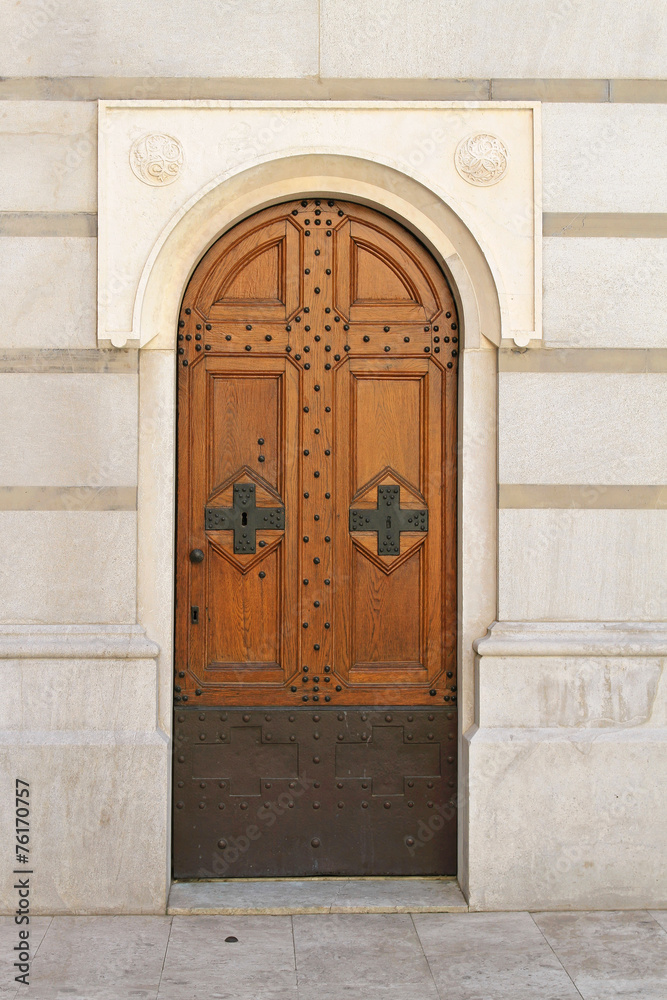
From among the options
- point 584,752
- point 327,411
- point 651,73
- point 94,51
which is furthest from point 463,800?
point 94,51

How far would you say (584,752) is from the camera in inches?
175

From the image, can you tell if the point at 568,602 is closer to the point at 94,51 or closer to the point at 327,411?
the point at 327,411

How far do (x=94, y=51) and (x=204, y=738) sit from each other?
3.46 metres

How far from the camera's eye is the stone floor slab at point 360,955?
144 inches

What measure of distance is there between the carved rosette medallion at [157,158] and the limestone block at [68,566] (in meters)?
1.65

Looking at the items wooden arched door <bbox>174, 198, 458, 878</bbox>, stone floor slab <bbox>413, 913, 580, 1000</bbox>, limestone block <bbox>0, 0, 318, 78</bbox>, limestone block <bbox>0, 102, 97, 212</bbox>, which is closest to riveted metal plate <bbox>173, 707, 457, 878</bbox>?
wooden arched door <bbox>174, 198, 458, 878</bbox>

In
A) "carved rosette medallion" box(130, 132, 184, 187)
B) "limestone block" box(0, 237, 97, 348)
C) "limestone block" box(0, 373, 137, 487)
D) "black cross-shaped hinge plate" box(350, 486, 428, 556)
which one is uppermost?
"carved rosette medallion" box(130, 132, 184, 187)

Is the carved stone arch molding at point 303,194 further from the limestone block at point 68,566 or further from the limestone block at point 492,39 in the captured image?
the limestone block at point 492,39

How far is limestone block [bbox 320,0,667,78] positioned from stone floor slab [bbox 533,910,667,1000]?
13.4 ft

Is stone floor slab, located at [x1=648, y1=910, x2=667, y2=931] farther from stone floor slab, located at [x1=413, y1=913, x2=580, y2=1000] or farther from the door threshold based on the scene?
the door threshold

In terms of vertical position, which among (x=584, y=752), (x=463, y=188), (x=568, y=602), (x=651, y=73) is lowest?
(x=584, y=752)

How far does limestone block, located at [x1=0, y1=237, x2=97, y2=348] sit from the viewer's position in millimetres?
4520

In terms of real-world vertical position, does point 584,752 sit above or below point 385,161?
below

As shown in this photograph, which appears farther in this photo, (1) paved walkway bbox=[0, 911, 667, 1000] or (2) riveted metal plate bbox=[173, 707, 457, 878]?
(2) riveted metal plate bbox=[173, 707, 457, 878]
